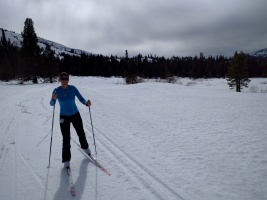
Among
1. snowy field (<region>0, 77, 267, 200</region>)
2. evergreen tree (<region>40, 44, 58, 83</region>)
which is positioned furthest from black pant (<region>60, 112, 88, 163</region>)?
evergreen tree (<region>40, 44, 58, 83</region>)

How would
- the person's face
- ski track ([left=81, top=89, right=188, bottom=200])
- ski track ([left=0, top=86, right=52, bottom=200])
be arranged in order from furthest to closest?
the person's face, ski track ([left=0, top=86, right=52, bottom=200]), ski track ([left=81, top=89, right=188, bottom=200])

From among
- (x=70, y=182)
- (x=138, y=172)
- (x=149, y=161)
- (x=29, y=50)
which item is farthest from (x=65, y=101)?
(x=29, y=50)

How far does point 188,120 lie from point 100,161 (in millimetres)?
5589

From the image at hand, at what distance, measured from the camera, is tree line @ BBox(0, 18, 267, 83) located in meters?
43.3

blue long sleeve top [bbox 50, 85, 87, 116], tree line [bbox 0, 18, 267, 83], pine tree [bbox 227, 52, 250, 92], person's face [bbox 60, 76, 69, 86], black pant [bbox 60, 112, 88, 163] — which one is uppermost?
tree line [bbox 0, 18, 267, 83]

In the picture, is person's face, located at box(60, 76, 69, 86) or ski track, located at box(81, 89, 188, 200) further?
person's face, located at box(60, 76, 69, 86)

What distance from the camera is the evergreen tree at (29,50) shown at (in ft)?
140

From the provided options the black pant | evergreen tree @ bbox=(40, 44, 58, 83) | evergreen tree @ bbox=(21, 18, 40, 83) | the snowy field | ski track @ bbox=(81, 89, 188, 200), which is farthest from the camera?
evergreen tree @ bbox=(40, 44, 58, 83)

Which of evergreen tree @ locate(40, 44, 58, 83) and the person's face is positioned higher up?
evergreen tree @ locate(40, 44, 58, 83)

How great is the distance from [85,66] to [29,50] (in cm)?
4909

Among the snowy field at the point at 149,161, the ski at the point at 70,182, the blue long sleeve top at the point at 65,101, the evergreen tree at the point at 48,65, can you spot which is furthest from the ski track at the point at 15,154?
the evergreen tree at the point at 48,65

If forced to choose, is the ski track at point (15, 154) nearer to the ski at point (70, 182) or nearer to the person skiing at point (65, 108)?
the ski at point (70, 182)

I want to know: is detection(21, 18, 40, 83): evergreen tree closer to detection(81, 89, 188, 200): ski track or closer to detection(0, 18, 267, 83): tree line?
detection(0, 18, 267, 83): tree line

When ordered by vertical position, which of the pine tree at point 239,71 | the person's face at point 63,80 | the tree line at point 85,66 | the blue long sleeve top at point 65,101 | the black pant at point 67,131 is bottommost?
the black pant at point 67,131
